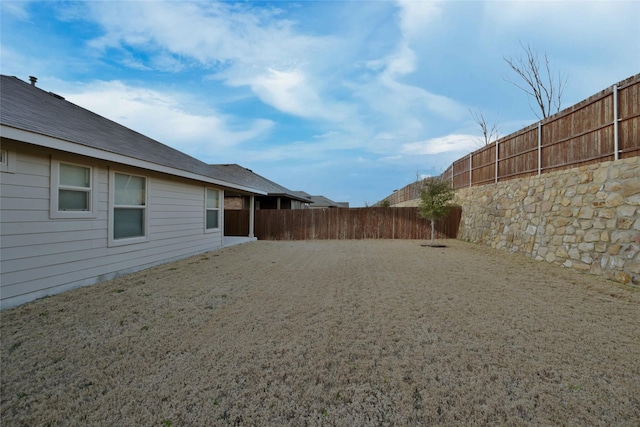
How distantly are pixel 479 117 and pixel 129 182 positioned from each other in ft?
79.3

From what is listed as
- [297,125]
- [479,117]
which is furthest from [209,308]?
[479,117]

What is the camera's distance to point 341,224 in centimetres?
1391

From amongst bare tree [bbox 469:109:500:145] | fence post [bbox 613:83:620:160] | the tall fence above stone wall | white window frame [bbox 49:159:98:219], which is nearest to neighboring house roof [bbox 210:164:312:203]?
white window frame [bbox 49:159:98:219]

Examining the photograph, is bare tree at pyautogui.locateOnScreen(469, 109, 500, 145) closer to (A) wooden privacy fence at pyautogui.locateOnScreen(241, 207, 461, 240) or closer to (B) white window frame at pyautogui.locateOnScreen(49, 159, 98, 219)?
(A) wooden privacy fence at pyautogui.locateOnScreen(241, 207, 461, 240)

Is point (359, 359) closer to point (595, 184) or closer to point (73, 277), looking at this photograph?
point (73, 277)

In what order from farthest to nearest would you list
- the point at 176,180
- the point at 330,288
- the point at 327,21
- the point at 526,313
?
the point at 327,21
the point at 176,180
the point at 330,288
the point at 526,313

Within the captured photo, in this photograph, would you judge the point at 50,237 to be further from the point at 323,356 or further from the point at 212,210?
the point at 212,210

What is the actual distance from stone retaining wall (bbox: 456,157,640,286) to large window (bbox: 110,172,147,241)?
9.69m

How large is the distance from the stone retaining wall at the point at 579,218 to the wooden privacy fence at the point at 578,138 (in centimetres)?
28

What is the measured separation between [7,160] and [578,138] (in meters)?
10.8

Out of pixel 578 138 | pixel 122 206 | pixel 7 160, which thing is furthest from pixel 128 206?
pixel 578 138

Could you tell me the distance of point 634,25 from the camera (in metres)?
6.89

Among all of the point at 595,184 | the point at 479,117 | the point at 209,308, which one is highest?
the point at 479,117

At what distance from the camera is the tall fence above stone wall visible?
212 inches
